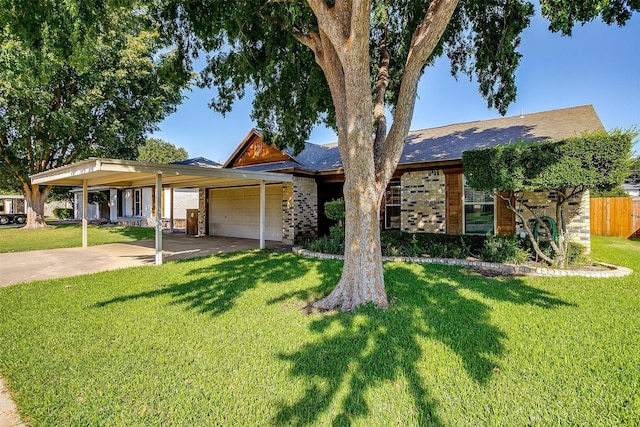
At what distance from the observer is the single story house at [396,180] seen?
912 centimetres

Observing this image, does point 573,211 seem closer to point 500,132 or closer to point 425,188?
point 500,132

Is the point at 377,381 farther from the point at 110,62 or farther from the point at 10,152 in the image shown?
the point at 10,152

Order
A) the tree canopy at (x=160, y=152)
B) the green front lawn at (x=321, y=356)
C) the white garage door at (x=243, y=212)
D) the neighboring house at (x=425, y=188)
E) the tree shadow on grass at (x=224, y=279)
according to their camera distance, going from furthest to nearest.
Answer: the tree canopy at (x=160, y=152), the white garage door at (x=243, y=212), the neighboring house at (x=425, y=188), the tree shadow on grass at (x=224, y=279), the green front lawn at (x=321, y=356)

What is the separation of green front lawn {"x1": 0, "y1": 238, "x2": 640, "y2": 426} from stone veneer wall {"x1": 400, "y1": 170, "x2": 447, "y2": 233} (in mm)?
4544

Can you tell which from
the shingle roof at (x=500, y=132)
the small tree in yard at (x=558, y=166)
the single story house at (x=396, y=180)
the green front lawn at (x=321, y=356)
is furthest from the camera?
the shingle roof at (x=500, y=132)

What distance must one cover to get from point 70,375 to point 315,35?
6.00 m

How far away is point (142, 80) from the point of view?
61.8ft

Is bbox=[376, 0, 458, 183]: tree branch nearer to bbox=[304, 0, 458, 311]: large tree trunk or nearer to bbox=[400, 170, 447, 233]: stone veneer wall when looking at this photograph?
bbox=[304, 0, 458, 311]: large tree trunk

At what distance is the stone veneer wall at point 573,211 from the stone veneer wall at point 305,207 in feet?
25.0

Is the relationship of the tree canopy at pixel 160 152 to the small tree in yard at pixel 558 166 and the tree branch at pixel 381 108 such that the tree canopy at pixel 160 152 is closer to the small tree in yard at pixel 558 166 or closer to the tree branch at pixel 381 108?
the tree branch at pixel 381 108

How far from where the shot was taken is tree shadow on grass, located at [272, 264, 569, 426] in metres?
2.62

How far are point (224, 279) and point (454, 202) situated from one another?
294 inches

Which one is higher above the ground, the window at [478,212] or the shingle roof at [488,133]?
the shingle roof at [488,133]

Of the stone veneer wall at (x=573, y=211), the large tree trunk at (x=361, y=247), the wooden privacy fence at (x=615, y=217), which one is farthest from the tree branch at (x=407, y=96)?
the wooden privacy fence at (x=615, y=217)
